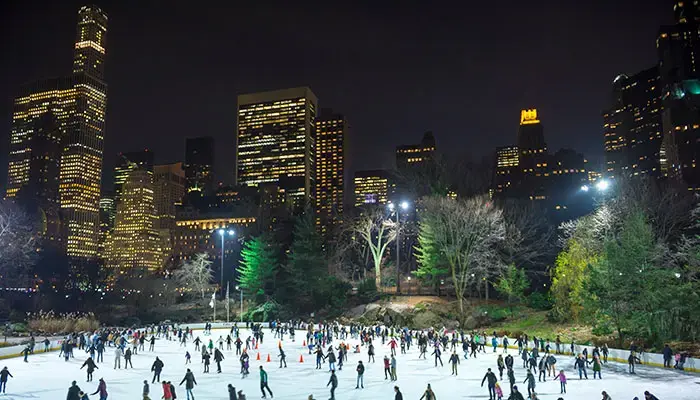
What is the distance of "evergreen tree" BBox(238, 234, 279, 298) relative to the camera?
6569cm

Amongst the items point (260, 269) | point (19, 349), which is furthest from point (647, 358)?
point (260, 269)

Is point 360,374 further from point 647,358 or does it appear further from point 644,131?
point 644,131

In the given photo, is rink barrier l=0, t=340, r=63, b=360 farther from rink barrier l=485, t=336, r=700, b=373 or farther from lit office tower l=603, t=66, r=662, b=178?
lit office tower l=603, t=66, r=662, b=178

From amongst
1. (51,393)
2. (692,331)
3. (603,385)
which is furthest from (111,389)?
(692,331)

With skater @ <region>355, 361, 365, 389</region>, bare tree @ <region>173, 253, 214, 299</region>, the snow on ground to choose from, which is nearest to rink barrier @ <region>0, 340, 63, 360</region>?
the snow on ground

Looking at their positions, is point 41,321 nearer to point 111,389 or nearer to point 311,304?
point 311,304

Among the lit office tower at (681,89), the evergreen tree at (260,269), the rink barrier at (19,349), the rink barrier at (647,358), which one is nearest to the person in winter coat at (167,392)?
the rink barrier at (19,349)

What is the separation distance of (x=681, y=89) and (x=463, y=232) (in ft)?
360

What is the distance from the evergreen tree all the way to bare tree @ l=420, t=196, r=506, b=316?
2228cm

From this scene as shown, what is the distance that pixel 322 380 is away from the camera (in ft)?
77.9

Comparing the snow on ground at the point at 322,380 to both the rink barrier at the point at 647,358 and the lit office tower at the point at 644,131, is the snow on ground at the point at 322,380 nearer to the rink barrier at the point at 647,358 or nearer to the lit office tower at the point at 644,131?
the rink barrier at the point at 647,358

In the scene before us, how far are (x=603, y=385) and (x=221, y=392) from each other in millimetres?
15469

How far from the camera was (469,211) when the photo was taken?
1886 inches

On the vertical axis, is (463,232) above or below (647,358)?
above
